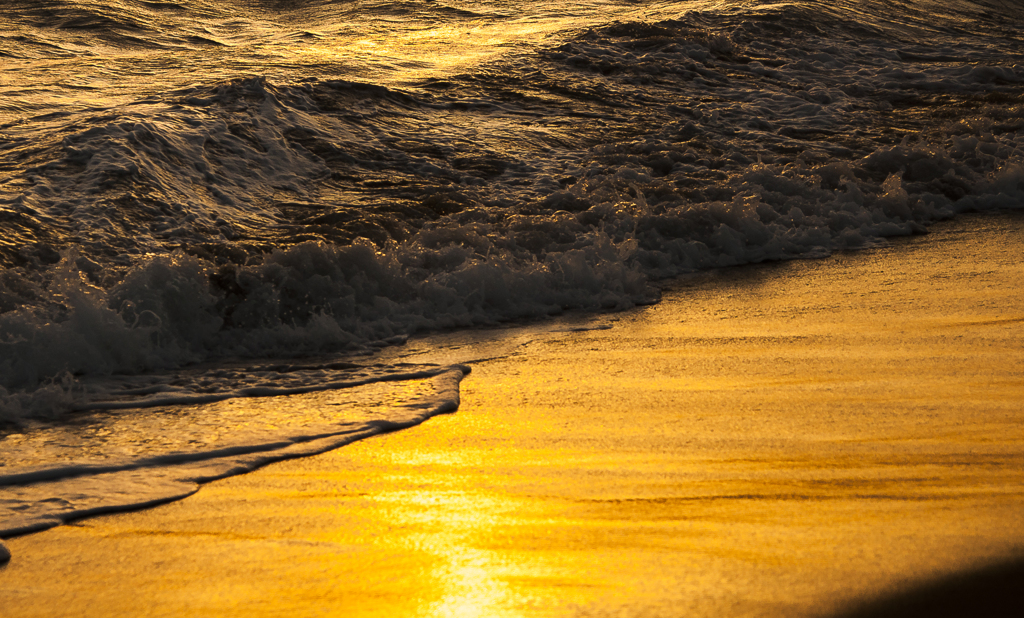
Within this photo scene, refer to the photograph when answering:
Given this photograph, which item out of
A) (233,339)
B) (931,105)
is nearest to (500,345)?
(233,339)

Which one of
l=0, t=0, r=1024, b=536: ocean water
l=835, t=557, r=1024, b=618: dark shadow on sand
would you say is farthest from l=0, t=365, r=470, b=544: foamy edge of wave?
l=835, t=557, r=1024, b=618: dark shadow on sand

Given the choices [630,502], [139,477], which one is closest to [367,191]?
[139,477]

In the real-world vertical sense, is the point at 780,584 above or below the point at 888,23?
below

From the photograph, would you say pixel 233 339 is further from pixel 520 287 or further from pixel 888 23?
pixel 888 23

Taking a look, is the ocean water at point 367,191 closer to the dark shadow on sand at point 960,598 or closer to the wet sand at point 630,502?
the wet sand at point 630,502

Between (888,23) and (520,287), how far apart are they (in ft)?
40.1

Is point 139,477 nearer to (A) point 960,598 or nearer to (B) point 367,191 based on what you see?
(A) point 960,598

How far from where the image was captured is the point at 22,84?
1026cm

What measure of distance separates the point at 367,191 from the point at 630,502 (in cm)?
539

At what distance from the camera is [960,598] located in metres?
2.56

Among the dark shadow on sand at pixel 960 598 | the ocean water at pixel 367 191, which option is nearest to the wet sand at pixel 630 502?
the dark shadow on sand at pixel 960 598

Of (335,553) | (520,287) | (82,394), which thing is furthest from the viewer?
(520,287)

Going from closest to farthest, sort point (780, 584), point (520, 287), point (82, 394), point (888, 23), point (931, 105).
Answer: point (780, 584) < point (82, 394) < point (520, 287) < point (931, 105) < point (888, 23)

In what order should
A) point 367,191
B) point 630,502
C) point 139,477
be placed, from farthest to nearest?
point 367,191 → point 139,477 → point 630,502
